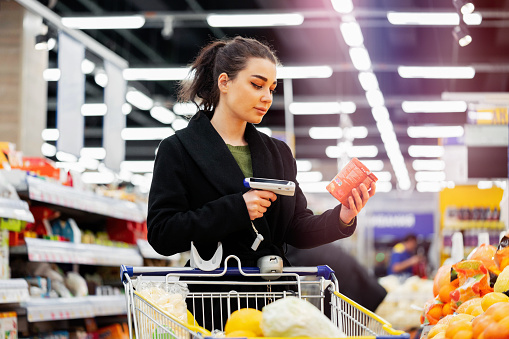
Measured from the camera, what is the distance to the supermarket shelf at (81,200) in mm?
4103

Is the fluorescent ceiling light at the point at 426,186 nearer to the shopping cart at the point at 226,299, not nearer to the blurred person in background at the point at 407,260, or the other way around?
the blurred person in background at the point at 407,260

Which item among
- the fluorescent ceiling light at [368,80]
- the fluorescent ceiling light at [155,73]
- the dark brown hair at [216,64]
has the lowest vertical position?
the dark brown hair at [216,64]

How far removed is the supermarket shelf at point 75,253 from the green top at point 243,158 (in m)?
2.04

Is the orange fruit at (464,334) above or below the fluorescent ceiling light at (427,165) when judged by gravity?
below

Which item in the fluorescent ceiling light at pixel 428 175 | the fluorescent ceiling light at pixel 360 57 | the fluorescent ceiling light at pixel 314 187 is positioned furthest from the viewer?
the fluorescent ceiling light at pixel 314 187

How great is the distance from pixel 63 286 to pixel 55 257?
41 centimetres

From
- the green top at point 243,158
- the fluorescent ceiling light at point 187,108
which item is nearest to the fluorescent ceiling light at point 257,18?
the fluorescent ceiling light at point 187,108

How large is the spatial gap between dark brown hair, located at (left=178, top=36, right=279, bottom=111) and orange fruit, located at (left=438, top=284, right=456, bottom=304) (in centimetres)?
116

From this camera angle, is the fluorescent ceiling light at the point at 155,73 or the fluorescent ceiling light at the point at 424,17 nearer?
the fluorescent ceiling light at the point at 424,17

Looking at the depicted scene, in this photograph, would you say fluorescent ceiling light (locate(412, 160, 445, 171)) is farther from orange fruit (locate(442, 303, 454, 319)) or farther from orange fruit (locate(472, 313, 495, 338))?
orange fruit (locate(472, 313, 495, 338))

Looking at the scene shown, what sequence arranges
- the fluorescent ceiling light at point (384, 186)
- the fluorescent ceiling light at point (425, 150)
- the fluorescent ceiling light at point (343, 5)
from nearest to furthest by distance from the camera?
the fluorescent ceiling light at point (343, 5), the fluorescent ceiling light at point (425, 150), the fluorescent ceiling light at point (384, 186)

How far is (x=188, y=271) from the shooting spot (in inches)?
82.9

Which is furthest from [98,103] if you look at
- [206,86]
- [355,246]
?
[206,86]

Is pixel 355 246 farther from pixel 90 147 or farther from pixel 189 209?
pixel 189 209
